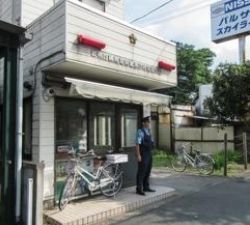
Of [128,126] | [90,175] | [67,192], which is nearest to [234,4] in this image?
[128,126]

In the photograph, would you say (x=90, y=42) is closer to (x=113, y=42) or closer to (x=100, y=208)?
(x=113, y=42)

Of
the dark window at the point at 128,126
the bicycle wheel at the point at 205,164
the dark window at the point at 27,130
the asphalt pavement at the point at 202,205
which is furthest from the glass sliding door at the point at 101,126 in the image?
the bicycle wheel at the point at 205,164

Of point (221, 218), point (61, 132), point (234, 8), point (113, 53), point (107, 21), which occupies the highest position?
point (234, 8)

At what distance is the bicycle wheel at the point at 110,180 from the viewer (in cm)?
926

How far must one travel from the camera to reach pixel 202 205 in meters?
9.09

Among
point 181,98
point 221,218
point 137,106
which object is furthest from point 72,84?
point 181,98

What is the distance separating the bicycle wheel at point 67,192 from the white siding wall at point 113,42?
2.63 metres

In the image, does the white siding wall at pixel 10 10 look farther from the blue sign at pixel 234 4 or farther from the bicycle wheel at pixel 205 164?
the blue sign at pixel 234 4

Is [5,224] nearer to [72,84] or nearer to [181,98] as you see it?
[72,84]

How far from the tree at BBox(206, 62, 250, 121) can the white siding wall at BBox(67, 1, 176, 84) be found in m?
6.27

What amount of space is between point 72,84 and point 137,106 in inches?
137

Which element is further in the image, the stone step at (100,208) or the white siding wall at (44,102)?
the white siding wall at (44,102)

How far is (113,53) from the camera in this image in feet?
29.6

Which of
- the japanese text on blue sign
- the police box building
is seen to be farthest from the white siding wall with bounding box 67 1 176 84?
the japanese text on blue sign
